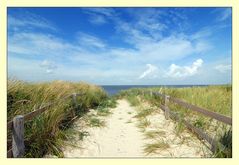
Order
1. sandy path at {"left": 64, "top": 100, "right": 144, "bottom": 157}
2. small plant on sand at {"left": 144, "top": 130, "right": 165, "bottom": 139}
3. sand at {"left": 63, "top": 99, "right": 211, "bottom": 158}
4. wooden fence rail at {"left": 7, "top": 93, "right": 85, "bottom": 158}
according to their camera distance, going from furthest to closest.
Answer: small plant on sand at {"left": 144, "top": 130, "right": 165, "bottom": 139} → sandy path at {"left": 64, "top": 100, "right": 144, "bottom": 157} → sand at {"left": 63, "top": 99, "right": 211, "bottom": 158} → wooden fence rail at {"left": 7, "top": 93, "right": 85, "bottom": 158}

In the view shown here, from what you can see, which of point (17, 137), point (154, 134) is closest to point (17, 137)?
point (17, 137)

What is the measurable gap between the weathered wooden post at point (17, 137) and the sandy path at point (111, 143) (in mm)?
983

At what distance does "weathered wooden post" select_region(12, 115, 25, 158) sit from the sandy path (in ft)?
3.22

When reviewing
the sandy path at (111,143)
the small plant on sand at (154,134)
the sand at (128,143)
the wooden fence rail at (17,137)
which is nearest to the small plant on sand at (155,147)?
the sand at (128,143)

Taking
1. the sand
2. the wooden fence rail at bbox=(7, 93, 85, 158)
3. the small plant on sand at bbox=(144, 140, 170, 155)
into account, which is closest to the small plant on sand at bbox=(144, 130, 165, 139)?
the sand

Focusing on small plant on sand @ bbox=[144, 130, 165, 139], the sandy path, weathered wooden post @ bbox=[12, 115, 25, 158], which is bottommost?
the sandy path

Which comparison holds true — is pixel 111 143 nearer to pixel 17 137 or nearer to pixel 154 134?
pixel 154 134

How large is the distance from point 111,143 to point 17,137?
95.1 inches

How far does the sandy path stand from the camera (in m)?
5.18

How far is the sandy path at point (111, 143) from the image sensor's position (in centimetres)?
518

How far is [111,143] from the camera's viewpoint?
600cm

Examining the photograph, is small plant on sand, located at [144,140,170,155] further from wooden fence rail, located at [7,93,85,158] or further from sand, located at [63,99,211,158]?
wooden fence rail, located at [7,93,85,158]
